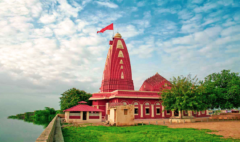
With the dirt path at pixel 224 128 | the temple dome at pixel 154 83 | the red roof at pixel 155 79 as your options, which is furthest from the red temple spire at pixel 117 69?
the dirt path at pixel 224 128

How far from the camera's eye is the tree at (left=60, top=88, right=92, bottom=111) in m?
35.3

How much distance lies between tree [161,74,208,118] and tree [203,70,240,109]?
2.63m

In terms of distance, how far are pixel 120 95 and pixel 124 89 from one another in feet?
18.5

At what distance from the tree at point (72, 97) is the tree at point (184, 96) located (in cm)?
1873

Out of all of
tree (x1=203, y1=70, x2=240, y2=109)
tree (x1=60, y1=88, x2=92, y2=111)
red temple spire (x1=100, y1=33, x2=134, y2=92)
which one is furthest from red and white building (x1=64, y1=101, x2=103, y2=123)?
tree (x1=203, y1=70, x2=240, y2=109)

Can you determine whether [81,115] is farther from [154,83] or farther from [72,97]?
[154,83]

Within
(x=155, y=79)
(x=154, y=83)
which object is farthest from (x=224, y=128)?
(x=155, y=79)

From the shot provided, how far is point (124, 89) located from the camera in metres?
34.2

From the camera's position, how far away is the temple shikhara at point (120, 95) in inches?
1051

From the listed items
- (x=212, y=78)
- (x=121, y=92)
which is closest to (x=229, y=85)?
(x=212, y=78)

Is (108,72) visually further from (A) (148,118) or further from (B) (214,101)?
(B) (214,101)

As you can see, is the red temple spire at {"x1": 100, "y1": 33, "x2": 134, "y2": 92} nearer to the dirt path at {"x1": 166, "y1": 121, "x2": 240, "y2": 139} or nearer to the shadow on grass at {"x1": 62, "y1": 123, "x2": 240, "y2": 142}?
the dirt path at {"x1": 166, "y1": 121, "x2": 240, "y2": 139}

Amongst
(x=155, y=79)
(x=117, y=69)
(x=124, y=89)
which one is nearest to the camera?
(x=124, y=89)

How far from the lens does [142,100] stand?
30.5 meters
